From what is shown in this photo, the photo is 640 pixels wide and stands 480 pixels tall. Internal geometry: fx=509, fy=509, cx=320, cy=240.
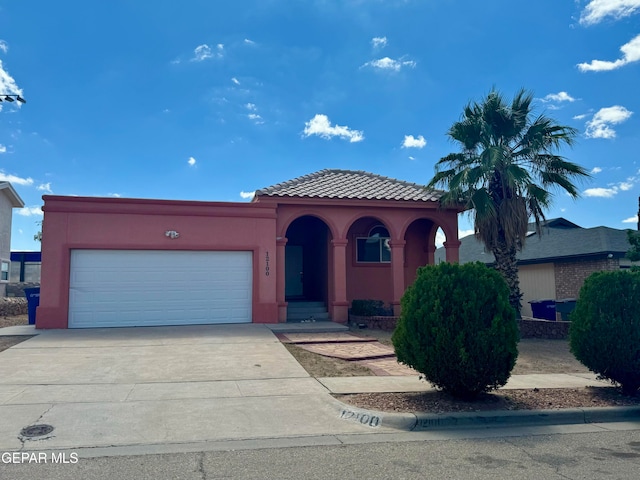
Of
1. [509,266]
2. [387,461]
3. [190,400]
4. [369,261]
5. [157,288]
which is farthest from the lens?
[369,261]

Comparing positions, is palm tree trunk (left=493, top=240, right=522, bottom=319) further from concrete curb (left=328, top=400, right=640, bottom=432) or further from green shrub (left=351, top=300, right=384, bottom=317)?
concrete curb (left=328, top=400, right=640, bottom=432)

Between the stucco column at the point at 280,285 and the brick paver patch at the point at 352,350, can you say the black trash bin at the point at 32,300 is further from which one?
the brick paver patch at the point at 352,350

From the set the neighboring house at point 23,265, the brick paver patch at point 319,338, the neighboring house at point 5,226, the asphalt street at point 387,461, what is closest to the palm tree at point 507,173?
the brick paver patch at point 319,338

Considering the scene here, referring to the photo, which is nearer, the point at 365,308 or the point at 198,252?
the point at 198,252

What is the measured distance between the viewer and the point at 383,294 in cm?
1838

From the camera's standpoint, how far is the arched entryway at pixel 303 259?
18812 millimetres

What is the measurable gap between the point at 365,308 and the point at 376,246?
11.4 feet

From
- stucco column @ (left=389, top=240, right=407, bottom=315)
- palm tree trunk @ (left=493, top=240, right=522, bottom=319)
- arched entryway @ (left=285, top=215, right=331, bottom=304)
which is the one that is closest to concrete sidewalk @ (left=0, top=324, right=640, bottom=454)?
palm tree trunk @ (left=493, top=240, right=522, bottom=319)

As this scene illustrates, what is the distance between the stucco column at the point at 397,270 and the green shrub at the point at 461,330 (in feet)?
29.3

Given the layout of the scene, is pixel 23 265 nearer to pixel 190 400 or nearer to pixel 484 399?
pixel 190 400

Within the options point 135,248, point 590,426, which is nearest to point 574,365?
point 590,426

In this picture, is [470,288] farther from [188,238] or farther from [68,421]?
[188,238]

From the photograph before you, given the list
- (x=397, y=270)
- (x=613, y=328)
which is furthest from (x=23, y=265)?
(x=613, y=328)

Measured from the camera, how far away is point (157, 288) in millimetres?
14578
